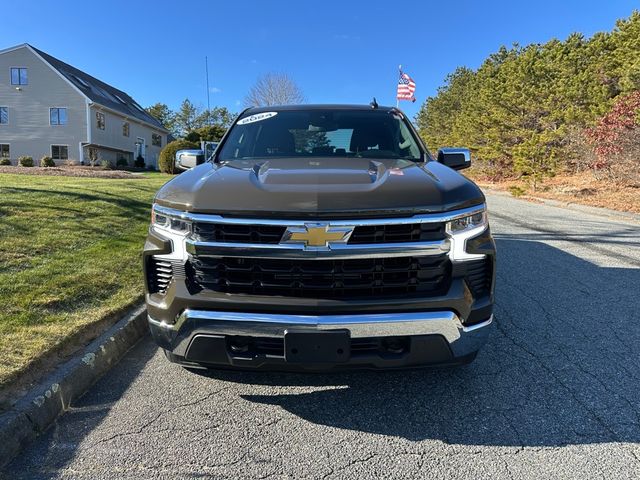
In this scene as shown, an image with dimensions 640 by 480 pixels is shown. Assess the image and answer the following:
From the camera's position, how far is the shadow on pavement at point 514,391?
2539mm

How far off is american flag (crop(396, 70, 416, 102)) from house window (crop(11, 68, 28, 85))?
27805mm

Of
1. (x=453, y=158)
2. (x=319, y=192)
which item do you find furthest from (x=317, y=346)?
(x=453, y=158)

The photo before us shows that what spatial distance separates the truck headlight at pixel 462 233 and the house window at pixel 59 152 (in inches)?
1539

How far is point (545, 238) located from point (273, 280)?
7.11 m

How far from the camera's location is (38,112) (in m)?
35.0

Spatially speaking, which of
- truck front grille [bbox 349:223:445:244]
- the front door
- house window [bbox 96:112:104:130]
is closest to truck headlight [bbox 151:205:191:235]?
truck front grille [bbox 349:223:445:244]

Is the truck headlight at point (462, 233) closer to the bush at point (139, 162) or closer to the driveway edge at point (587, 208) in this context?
the driveway edge at point (587, 208)

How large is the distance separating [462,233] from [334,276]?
71 cm

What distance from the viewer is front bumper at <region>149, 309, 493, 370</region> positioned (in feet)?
7.57

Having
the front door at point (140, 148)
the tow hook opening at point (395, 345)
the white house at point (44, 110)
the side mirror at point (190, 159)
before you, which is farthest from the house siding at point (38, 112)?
the tow hook opening at point (395, 345)

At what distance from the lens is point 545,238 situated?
8125 mm

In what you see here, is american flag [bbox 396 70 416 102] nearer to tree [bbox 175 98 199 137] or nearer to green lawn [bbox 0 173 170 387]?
green lawn [bbox 0 173 170 387]

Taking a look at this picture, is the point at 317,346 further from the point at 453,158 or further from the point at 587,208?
the point at 587,208

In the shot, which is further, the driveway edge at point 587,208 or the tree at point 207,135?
the tree at point 207,135
